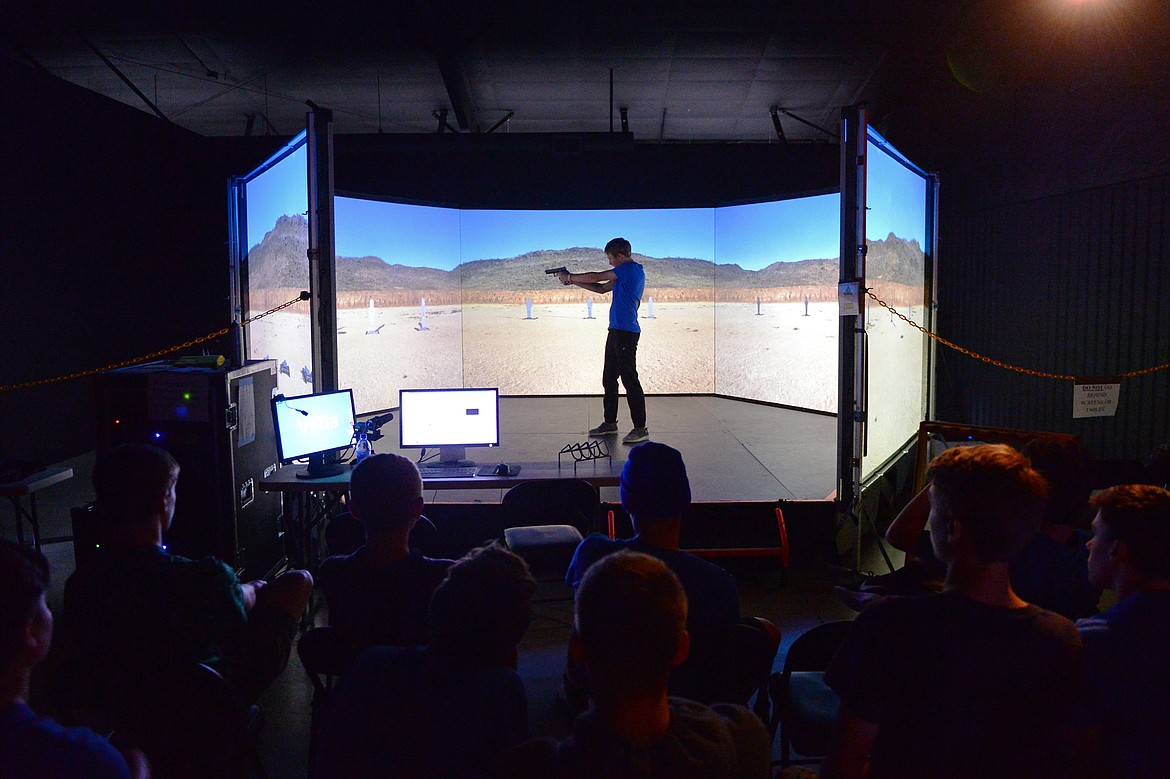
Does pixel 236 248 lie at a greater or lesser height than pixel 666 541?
greater

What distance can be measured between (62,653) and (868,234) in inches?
159

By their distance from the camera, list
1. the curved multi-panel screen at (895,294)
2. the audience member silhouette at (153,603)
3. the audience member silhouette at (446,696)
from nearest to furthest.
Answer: the audience member silhouette at (446,696)
the audience member silhouette at (153,603)
the curved multi-panel screen at (895,294)

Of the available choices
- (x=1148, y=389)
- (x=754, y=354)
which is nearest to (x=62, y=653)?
(x=1148, y=389)

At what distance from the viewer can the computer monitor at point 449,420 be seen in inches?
158

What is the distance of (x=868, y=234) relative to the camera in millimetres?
4348

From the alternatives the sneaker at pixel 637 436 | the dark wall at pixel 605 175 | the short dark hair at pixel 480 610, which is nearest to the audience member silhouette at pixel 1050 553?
the short dark hair at pixel 480 610

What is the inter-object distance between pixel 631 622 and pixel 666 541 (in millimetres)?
971

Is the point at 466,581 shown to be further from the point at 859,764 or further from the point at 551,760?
the point at 859,764

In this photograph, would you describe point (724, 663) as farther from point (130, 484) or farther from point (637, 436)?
point (637, 436)

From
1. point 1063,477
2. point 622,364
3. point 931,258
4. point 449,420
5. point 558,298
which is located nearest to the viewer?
point 1063,477

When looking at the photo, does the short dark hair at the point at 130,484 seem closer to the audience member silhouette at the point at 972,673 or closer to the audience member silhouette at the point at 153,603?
the audience member silhouette at the point at 153,603

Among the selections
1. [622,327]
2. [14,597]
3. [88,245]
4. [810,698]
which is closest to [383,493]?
[14,597]

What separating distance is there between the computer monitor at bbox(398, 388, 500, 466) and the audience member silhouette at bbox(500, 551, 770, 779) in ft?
9.72

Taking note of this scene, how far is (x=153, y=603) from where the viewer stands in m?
1.80
